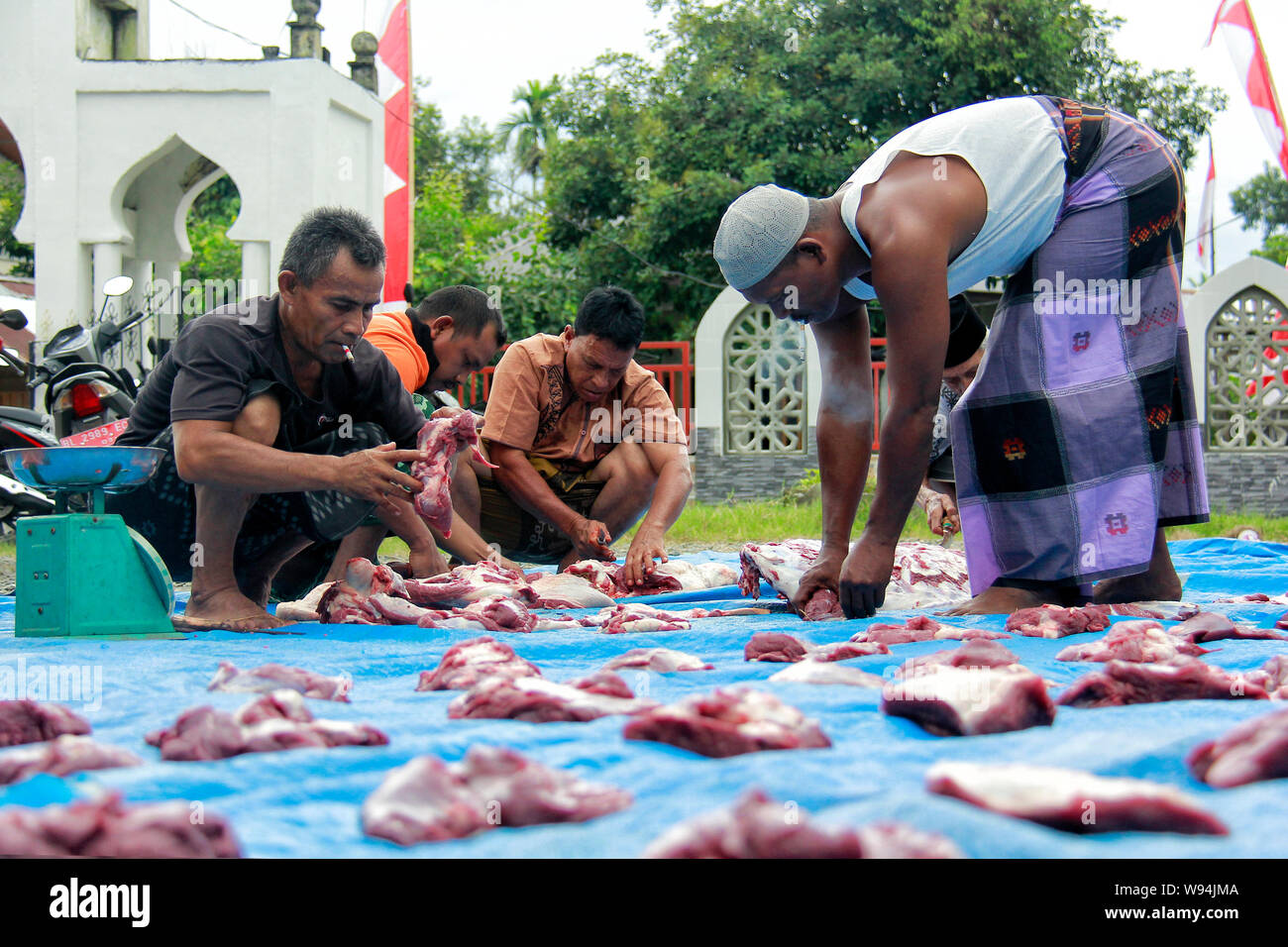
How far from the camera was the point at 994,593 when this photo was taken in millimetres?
3330

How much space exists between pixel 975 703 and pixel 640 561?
8.33 feet

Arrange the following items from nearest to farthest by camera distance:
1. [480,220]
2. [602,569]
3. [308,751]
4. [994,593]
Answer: [308,751], [994,593], [602,569], [480,220]

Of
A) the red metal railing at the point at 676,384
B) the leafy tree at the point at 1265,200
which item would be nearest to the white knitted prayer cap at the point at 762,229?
the red metal railing at the point at 676,384

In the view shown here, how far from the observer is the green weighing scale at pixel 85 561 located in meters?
2.90

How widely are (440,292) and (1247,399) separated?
8.71m

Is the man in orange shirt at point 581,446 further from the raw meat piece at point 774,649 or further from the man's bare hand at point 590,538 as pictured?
the raw meat piece at point 774,649

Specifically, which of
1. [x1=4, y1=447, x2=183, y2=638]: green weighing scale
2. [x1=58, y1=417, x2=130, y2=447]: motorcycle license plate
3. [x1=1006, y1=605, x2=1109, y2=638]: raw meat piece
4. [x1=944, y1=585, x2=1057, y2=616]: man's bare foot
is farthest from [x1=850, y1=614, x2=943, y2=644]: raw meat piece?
[x1=58, y1=417, x2=130, y2=447]: motorcycle license plate

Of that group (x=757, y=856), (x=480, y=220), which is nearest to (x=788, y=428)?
(x=757, y=856)

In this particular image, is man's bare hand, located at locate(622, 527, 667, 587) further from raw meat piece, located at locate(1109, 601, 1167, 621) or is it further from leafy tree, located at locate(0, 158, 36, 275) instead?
leafy tree, located at locate(0, 158, 36, 275)

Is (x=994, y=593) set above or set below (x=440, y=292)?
below

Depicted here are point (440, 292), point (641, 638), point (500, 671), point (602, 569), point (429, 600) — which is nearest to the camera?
point (500, 671)

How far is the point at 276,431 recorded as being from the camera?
326cm

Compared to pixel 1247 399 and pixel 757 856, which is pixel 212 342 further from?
pixel 1247 399

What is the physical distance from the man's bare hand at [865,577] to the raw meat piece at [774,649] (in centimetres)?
71
